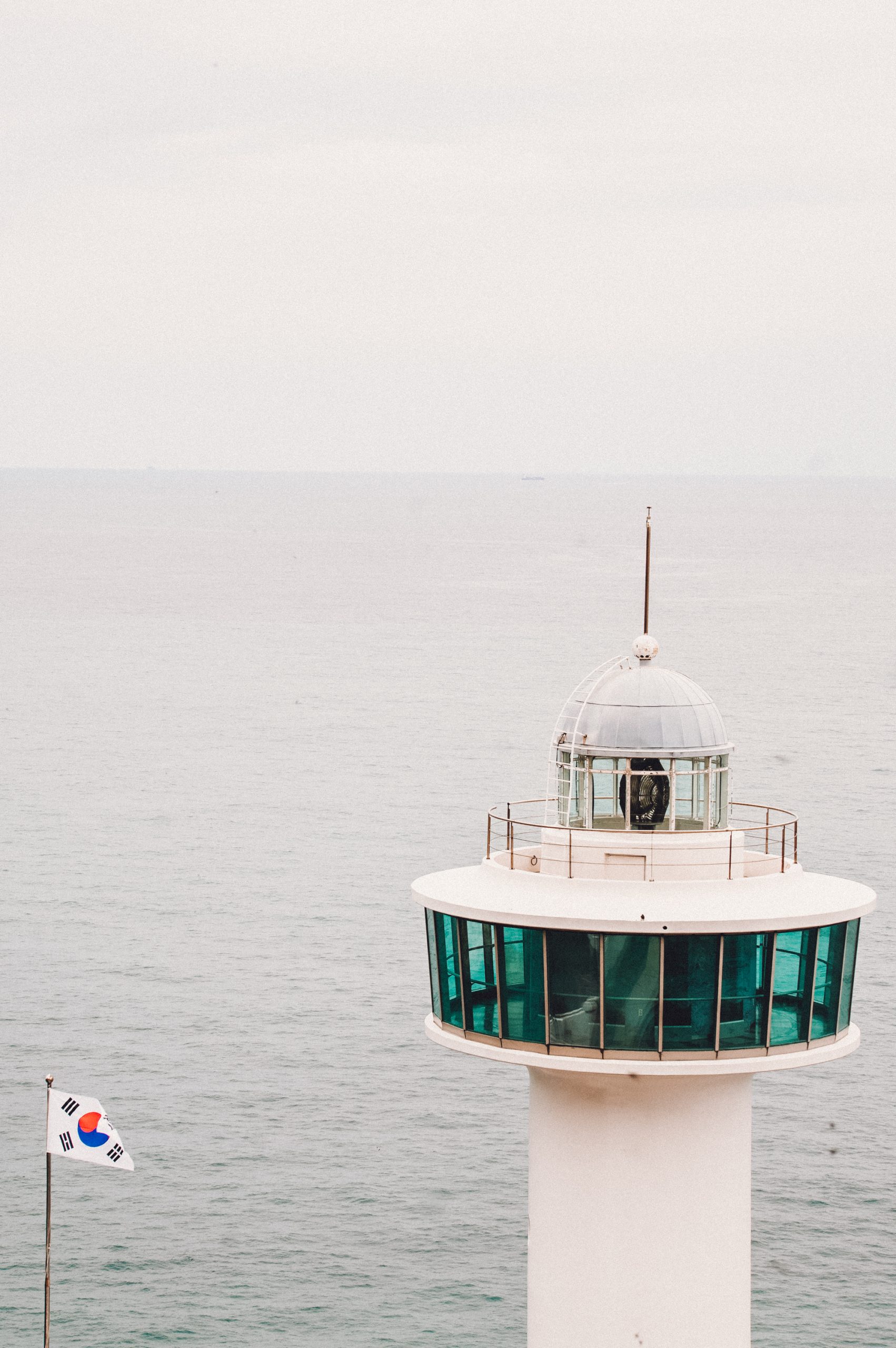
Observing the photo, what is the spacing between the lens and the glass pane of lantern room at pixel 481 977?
18438 mm

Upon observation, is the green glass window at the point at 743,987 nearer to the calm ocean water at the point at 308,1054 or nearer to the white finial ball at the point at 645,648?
the white finial ball at the point at 645,648

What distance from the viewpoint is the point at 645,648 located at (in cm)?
1880

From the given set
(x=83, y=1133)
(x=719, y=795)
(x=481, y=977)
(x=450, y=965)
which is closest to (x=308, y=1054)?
(x=83, y=1133)

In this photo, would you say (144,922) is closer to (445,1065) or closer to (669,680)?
(445,1065)

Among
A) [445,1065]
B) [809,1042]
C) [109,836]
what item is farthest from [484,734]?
[809,1042]

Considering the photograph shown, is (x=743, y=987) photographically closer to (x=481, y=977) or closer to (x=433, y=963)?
(x=481, y=977)

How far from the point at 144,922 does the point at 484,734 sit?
4691 cm

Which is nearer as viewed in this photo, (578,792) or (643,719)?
(643,719)

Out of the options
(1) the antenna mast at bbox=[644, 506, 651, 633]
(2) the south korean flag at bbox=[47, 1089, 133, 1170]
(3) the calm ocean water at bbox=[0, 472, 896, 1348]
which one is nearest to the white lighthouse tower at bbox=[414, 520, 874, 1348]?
(1) the antenna mast at bbox=[644, 506, 651, 633]

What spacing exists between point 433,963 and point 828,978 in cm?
410

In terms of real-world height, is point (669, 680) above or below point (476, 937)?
above

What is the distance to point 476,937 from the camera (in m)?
18.6

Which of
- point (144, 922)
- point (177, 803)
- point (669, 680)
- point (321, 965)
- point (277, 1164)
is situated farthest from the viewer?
point (177, 803)

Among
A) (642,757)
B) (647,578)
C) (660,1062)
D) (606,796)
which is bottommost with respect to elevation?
(660,1062)
